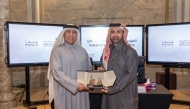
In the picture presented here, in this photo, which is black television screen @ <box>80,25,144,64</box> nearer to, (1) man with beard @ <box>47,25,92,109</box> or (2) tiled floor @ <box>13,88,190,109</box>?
(2) tiled floor @ <box>13,88,190,109</box>

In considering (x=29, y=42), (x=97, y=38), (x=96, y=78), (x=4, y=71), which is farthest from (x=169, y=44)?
(x=4, y=71)

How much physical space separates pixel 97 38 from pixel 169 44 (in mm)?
1563

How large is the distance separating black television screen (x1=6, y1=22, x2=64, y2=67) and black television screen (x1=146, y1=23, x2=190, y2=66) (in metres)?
2.02

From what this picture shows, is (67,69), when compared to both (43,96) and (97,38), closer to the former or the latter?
(97,38)

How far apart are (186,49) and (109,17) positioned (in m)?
2.75

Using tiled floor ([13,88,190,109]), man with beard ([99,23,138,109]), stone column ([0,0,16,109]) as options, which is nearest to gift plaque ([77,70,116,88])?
man with beard ([99,23,138,109])

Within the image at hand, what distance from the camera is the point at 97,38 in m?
→ 5.28

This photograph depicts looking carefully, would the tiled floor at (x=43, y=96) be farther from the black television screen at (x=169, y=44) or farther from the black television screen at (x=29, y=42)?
the black television screen at (x=29, y=42)

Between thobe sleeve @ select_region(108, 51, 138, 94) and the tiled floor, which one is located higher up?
thobe sleeve @ select_region(108, 51, 138, 94)

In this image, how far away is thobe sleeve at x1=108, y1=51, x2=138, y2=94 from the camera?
2582 millimetres

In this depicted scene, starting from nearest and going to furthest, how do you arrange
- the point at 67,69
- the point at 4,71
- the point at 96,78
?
the point at 96,78 < the point at 67,69 < the point at 4,71

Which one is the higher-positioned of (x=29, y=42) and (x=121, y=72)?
(x=29, y=42)

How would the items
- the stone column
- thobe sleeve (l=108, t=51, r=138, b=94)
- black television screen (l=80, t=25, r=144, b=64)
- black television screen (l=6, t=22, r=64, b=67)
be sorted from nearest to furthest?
thobe sleeve (l=108, t=51, r=138, b=94), black television screen (l=6, t=22, r=64, b=67), the stone column, black television screen (l=80, t=25, r=144, b=64)

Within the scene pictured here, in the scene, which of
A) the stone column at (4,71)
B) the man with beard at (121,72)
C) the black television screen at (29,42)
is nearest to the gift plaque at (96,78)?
the man with beard at (121,72)
